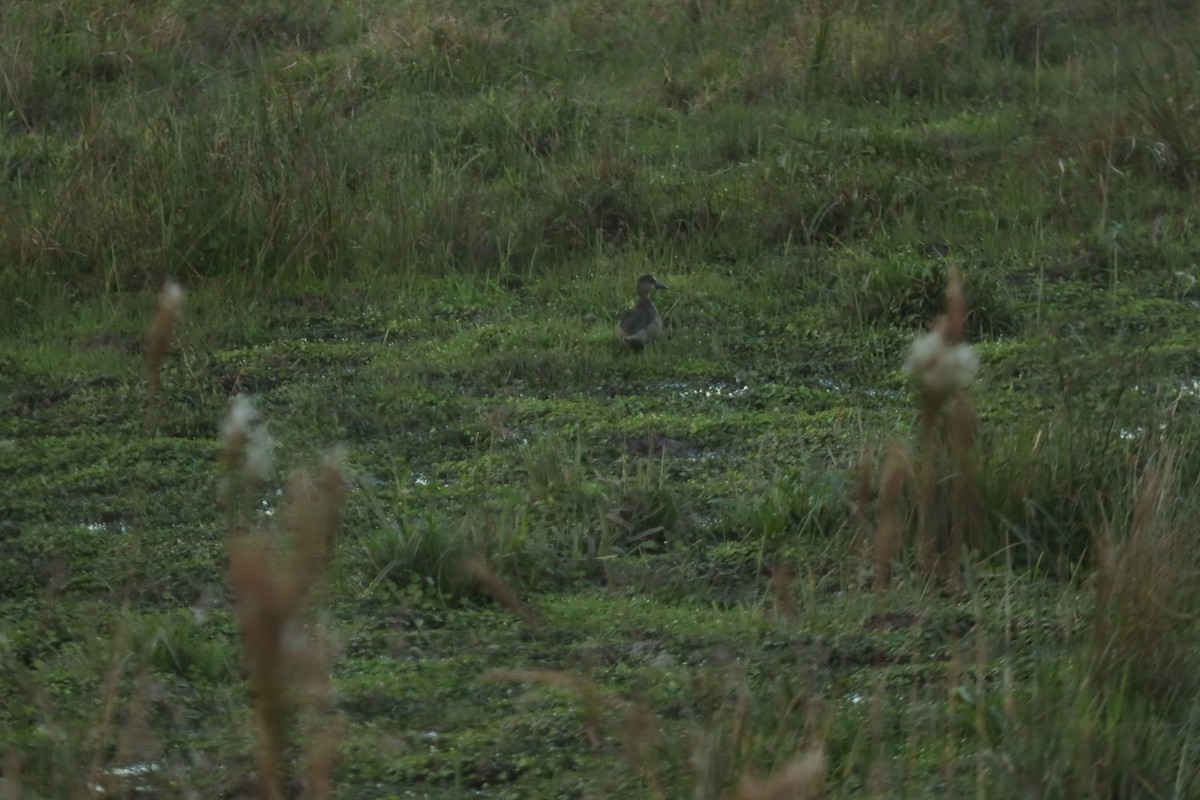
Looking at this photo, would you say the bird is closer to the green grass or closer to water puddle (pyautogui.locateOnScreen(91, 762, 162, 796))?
the green grass

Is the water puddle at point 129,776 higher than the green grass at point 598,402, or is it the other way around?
the water puddle at point 129,776

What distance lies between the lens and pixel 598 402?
19.6ft

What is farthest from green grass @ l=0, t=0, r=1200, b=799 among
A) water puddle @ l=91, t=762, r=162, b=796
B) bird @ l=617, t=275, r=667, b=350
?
bird @ l=617, t=275, r=667, b=350

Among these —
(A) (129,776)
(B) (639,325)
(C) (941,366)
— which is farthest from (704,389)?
(C) (941,366)

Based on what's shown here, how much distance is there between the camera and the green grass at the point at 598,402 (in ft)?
9.18

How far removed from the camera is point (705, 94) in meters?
9.77

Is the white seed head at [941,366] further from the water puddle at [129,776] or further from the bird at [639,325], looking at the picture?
the bird at [639,325]

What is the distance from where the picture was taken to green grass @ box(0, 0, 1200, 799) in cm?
280

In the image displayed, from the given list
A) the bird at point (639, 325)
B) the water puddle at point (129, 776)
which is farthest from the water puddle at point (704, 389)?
the water puddle at point (129, 776)

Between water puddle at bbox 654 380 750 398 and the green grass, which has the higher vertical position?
the green grass

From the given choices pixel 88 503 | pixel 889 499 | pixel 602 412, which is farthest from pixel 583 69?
A: pixel 889 499

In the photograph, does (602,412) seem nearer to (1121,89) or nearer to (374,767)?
(374,767)

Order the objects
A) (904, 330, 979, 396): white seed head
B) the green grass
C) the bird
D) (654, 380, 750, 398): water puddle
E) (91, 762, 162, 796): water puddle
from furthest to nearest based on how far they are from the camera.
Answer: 1. the bird
2. (654, 380, 750, 398): water puddle
3. the green grass
4. (91, 762, 162, 796): water puddle
5. (904, 330, 979, 396): white seed head

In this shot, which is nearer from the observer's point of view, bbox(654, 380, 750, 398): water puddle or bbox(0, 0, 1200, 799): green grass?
bbox(0, 0, 1200, 799): green grass
